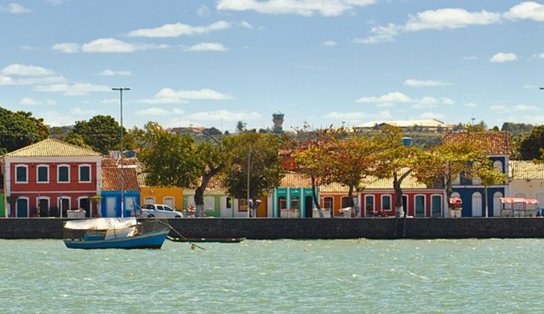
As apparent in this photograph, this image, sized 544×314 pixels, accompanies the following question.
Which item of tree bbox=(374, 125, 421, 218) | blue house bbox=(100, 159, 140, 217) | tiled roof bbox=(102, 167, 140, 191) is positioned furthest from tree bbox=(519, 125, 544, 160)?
blue house bbox=(100, 159, 140, 217)

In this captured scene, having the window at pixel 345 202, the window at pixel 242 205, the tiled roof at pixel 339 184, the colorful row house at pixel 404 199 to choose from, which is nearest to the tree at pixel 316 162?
the tiled roof at pixel 339 184

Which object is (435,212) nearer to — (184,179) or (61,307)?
(184,179)

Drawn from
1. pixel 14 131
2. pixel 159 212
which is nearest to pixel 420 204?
pixel 159 212

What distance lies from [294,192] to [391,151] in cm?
949

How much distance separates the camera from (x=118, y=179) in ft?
305

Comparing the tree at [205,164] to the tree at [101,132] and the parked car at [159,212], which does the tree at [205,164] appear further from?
the tree at [101,132]

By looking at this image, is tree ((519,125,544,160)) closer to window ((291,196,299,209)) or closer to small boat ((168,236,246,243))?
window ((291,196,299,209))

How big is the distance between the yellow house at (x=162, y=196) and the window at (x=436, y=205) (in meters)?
18.2

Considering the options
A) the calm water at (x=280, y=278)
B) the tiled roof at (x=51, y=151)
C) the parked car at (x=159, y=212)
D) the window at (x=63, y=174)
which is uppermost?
the tiled roof at (x=51, y=151)

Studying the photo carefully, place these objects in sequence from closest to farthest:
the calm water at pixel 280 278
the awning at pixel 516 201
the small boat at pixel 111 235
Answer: the calm water at pixel 280 278 < the small boat at pixel 111 235 < the awning at pixel 516 201

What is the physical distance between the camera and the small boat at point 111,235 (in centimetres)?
7275

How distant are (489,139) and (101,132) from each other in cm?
7224

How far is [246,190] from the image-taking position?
A: 293 feet

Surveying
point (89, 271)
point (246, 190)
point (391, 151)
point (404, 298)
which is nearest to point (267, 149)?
point (246, 190)
